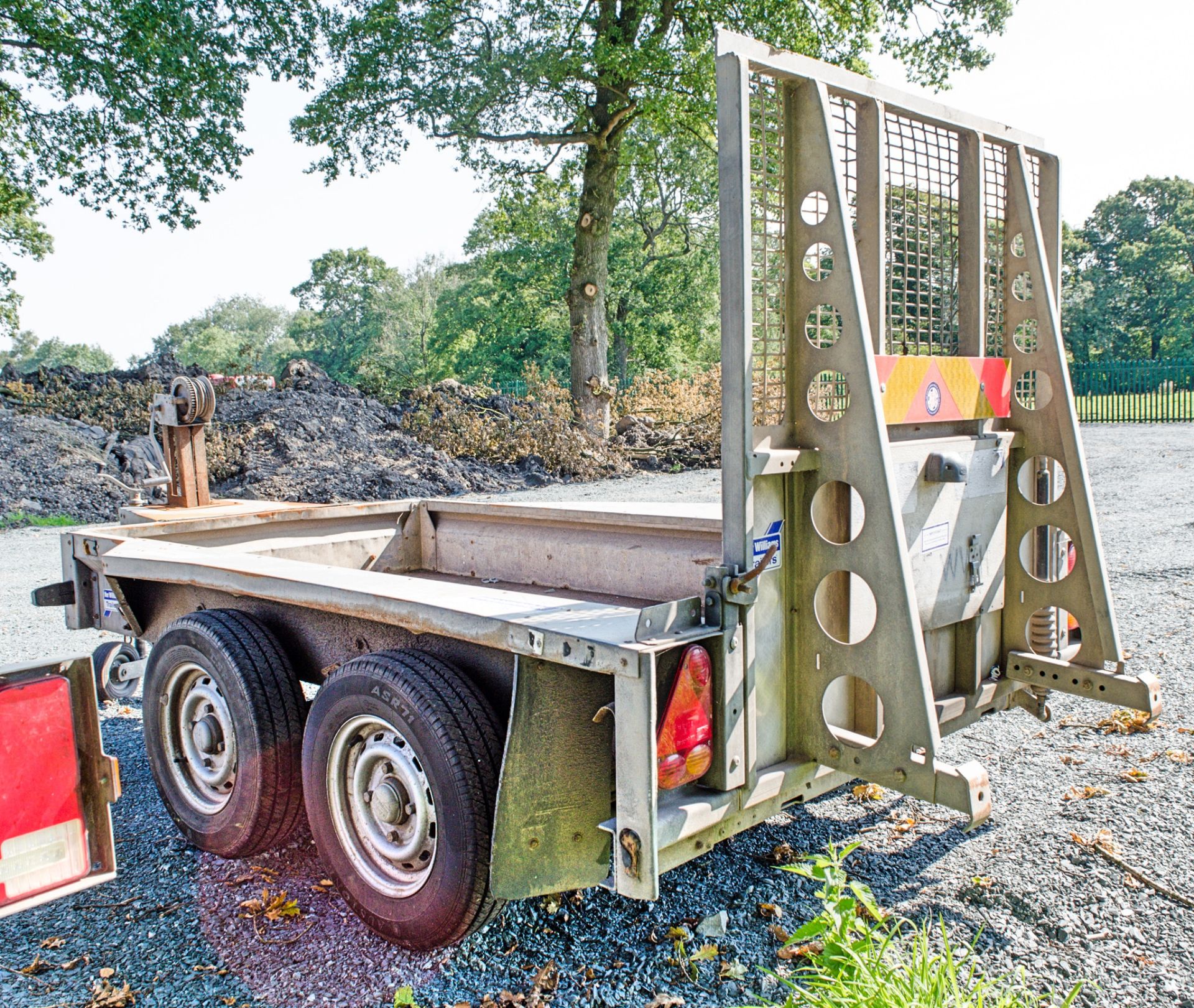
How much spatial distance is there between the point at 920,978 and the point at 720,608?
1081mm

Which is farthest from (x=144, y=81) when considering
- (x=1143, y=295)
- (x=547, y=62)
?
(x=1143, y=295)

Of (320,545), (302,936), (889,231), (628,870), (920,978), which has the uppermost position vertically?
(889,231)

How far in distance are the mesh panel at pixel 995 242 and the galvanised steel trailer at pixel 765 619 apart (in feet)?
0.04

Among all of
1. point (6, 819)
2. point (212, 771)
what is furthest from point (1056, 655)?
point (6, 819)

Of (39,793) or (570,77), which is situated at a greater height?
(570,77)

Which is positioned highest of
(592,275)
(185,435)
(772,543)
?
(592,275)

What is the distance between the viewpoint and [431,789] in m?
2.93

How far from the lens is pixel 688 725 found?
2740 mm

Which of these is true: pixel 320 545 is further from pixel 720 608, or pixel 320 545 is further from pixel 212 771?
pixel 720 608

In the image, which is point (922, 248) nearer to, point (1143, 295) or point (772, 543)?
point (772, 543)

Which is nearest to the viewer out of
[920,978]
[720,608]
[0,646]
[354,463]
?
[920,978]

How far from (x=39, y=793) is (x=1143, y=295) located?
62504mm

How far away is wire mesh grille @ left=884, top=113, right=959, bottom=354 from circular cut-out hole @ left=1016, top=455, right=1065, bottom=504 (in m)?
0.60

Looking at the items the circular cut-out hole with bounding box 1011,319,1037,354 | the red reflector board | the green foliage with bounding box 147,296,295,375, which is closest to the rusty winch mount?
the red reflector board
